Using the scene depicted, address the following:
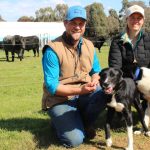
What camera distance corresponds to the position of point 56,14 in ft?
332

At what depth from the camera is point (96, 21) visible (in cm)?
6041

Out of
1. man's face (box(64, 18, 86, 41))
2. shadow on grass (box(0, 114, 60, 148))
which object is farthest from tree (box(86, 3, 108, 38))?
man's face (box(64, 18, 86, 41))

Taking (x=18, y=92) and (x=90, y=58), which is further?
(x=18, y=92)

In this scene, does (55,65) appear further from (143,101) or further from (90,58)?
(143,101)

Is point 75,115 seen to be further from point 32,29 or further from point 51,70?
point 32,29

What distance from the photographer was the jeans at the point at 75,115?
5.20m

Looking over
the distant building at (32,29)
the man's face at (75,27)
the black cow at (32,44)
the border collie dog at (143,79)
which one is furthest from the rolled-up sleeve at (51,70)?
the distant building at (32,29)

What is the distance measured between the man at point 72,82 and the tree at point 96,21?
158 feet

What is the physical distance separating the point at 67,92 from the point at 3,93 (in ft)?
22.7

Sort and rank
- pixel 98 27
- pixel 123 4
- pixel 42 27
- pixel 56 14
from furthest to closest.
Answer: pixel 56 14, pixel 123 4, pixel 98 27, pixel 42 27

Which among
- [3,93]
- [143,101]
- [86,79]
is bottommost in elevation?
[3,93]

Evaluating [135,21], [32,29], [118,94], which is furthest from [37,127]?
[32,29]

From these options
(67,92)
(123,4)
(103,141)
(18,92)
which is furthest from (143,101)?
(123,4)

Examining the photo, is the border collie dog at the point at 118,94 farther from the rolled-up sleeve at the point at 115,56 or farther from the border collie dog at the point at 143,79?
the rolled-up sleeve at the point at 115,56
